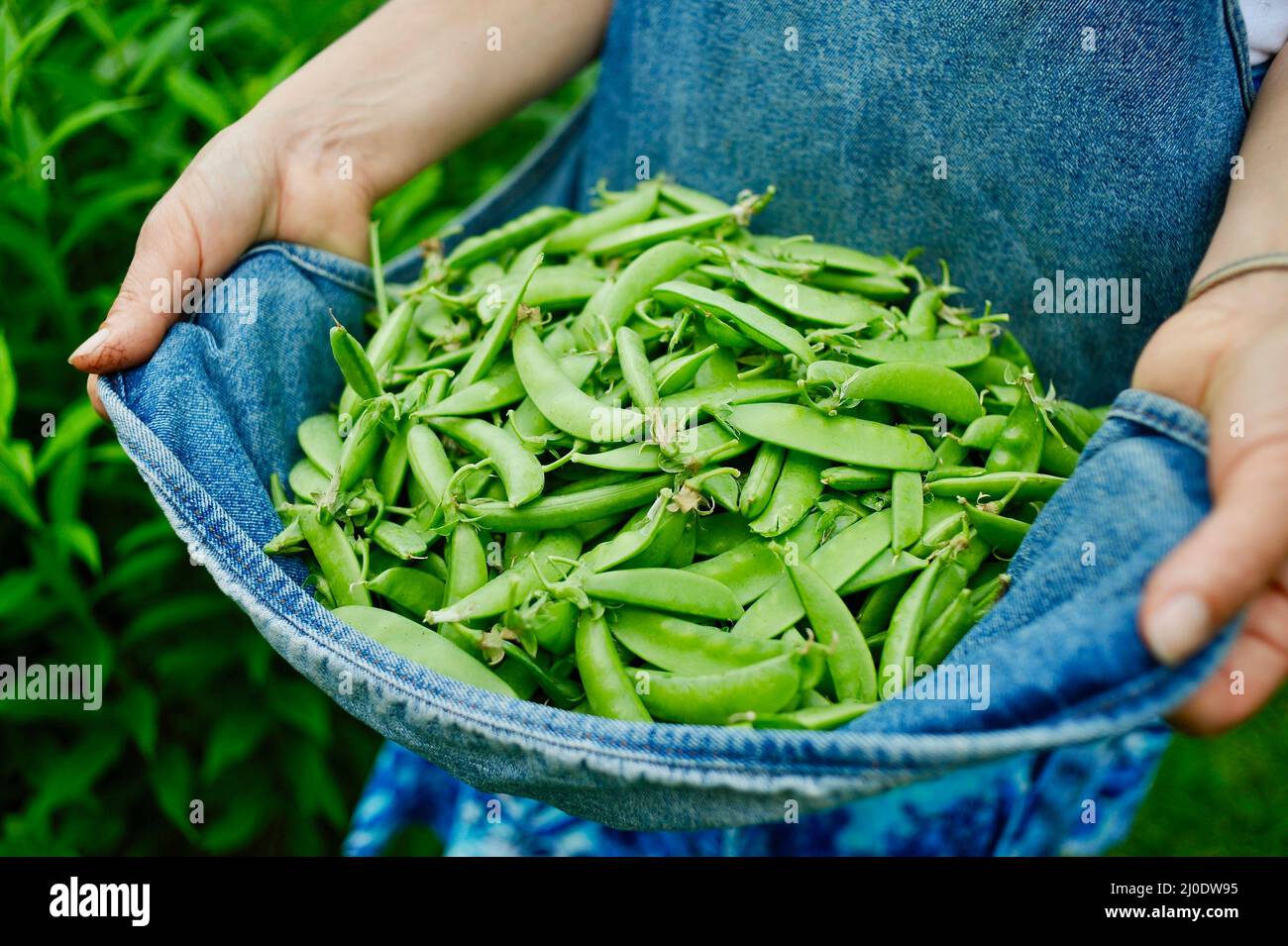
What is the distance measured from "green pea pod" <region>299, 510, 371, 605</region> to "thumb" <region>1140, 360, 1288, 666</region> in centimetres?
106

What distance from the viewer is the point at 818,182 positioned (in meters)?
1.93

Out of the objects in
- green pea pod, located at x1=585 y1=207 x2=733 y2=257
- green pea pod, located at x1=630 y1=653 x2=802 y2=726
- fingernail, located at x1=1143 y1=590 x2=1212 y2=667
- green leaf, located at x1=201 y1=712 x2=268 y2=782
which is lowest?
green leaf, located at x1=201 y1=712 x2=268 y2=782

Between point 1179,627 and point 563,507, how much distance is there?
0.80 metres

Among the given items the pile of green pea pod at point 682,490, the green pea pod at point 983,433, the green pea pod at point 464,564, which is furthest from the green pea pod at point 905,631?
the green pea pod at point 464,564

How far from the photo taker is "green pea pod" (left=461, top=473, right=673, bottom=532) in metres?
1.41

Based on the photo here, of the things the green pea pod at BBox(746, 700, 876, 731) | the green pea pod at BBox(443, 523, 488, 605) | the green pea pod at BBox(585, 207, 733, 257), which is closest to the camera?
the green pea pod at BBox(746, 700, 876, 731)

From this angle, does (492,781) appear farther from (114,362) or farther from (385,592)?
(114,362)

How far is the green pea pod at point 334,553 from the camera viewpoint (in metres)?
1.45

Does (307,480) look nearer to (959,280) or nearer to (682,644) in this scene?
(682,644)

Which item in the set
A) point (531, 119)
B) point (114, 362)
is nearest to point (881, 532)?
point (114, 362)

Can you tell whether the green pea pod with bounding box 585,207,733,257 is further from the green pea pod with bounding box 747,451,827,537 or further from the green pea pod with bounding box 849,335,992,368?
the green pea pod with bounding box 747,451,827,537

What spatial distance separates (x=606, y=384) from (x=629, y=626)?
41cm

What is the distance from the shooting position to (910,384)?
1.51 metres

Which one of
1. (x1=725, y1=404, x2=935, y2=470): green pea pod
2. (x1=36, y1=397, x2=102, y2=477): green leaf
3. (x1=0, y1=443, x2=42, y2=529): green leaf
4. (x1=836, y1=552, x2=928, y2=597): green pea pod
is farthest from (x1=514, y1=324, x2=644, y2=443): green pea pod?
(x1=0, y1=443, x2=42, y2=529): green leaf
